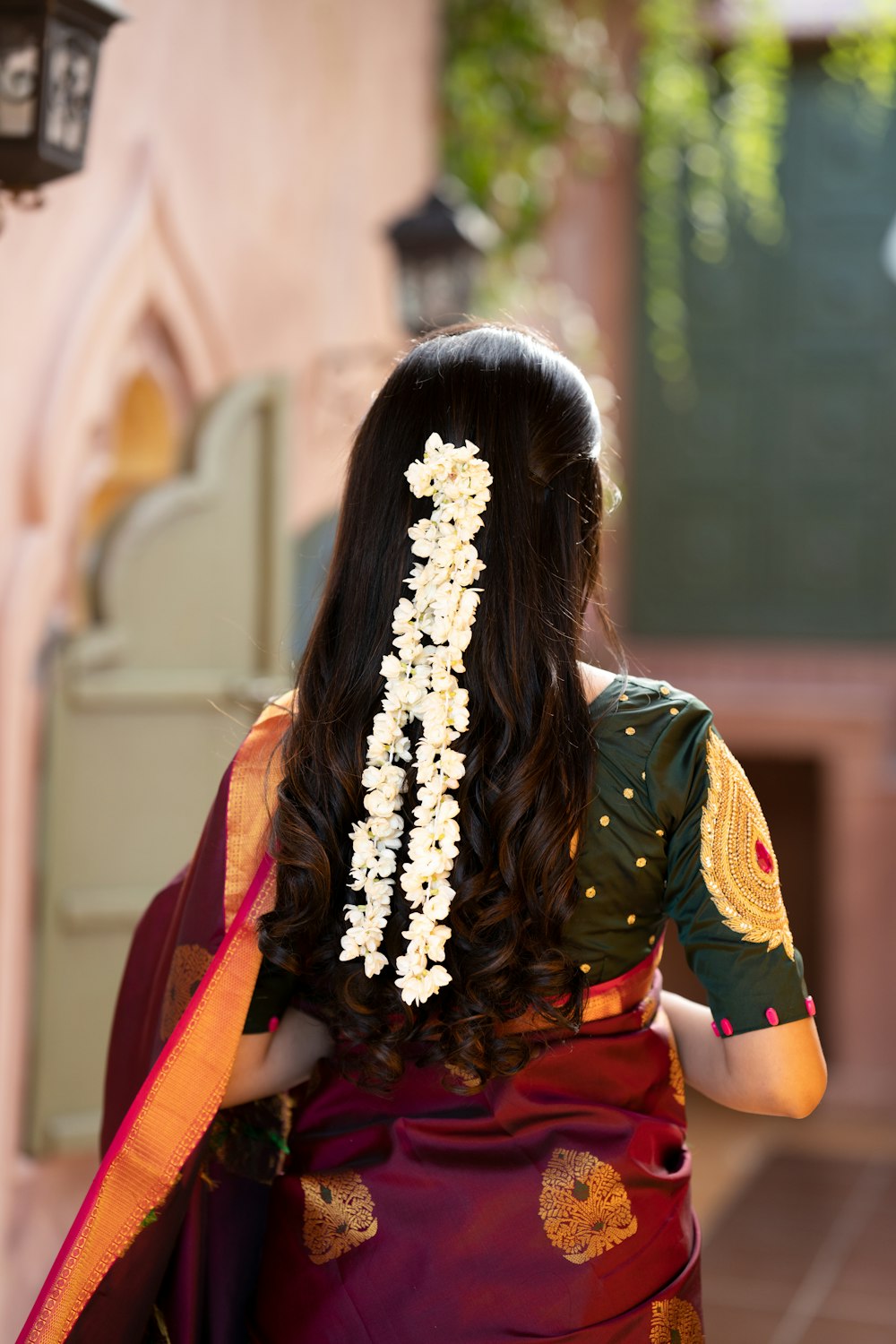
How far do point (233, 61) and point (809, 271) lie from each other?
9.64 feet

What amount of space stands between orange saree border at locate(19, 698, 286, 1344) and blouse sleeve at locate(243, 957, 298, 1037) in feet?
0.11

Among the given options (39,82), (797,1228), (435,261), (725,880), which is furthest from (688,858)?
(797,1228)

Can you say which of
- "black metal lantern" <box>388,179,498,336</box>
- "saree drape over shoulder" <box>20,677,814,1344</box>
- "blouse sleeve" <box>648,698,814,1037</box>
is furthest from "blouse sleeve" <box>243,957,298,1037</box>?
"black metal lantern" <box>388,179,498,336</box>

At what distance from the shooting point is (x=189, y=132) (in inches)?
122

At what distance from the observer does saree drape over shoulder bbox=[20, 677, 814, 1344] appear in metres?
1.34

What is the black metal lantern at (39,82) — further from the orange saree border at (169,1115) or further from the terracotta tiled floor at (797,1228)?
the terracotta tiled floor at (797,1228)

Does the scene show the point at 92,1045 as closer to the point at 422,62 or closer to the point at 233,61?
the point at 233,61

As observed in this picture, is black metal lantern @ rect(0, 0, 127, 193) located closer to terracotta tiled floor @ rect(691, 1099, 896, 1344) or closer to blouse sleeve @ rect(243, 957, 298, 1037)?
blouse sleeve @ rect(243, 957, 298, 1037)

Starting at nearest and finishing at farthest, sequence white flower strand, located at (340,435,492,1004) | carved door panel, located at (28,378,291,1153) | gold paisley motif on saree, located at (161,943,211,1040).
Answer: white flower strand, located at (340,435,492,1004) < gold paisley motif on saree, located at (161,943,211,1040) < carved door panel, located at (28,378,291,1153)

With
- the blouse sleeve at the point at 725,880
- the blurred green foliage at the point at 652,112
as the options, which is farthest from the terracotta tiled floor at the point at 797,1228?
the blurred green foliage at the point at 652,112

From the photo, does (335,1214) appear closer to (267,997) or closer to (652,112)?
(267,997)

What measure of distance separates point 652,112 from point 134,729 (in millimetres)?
3545

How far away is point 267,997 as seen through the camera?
1.41m

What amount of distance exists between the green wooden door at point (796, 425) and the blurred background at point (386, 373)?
0.01 m
